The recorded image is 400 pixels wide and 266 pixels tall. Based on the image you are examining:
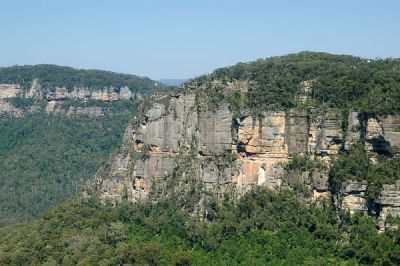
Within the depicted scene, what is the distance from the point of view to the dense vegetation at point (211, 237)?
175ft

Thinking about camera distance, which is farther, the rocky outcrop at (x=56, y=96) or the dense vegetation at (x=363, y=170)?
the rocky outcrop at (x=56, y=96)

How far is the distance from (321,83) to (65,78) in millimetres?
97397

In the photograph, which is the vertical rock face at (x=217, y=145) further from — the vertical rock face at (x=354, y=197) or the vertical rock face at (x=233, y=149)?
the vertical rock face at (x=354, y=197)

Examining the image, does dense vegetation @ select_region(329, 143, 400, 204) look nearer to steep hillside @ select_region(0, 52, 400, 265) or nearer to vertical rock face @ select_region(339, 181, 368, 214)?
steep hillside @ select_region(0, 52, 400, 265)

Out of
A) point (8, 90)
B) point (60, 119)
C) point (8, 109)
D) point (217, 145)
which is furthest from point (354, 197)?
Result: point (8, 90)

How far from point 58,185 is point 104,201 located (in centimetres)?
5189

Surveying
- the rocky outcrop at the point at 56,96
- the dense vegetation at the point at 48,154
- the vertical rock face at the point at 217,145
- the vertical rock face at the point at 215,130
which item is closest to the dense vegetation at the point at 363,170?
the vertical rock face at the point at 217,145

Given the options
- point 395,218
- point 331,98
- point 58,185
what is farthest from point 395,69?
point 58,185

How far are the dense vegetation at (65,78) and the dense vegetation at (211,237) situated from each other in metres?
80.0

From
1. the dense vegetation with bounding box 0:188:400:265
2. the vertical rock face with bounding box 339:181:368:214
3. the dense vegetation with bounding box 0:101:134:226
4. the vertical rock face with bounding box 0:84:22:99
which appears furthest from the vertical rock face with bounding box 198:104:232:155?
the vertical rock face with bounding box 0:84:22:99

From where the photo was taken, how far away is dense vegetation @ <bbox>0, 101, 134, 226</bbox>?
11306 centimetres

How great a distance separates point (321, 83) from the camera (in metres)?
61.0

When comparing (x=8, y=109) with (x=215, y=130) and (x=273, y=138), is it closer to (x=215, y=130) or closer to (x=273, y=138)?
(x=215, y=130)

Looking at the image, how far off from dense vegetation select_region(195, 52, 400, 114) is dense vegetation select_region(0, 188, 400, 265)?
383 inches
